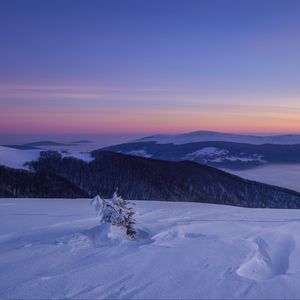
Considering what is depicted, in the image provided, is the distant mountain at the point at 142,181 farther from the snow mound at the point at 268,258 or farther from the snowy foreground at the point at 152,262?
the snow mound at the point at 268,258

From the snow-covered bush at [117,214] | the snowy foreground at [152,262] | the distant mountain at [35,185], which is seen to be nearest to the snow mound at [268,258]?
the snowy foreground at [152,262]

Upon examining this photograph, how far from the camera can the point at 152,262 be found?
6961 millimetres

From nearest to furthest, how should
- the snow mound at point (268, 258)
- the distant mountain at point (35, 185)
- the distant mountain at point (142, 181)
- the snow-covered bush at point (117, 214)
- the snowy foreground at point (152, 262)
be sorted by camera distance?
1. the snowy foreground at point (152, 262)
2. the snow mound at point (268, 258)
3. the snow-covered bush at point (117, 214)
4. the distant mountain at point (35, 185)
5. the distant mountain at point (142, 181)

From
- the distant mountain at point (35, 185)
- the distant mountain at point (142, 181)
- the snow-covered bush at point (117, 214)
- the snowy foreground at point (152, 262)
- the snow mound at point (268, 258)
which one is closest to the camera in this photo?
the snowy foreground at point (152, 262)

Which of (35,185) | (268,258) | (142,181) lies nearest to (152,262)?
(268,258)

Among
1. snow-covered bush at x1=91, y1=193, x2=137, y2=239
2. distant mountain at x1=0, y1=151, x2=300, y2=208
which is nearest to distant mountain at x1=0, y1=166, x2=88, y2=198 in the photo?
distant mountain at x1=0, y1=151, x2=300, y2=208

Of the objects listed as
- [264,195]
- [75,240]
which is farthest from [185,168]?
[75,240]

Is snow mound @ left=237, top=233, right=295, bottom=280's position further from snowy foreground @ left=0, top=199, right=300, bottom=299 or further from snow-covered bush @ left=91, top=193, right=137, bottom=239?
snow-covered bush @ left=91, top=193, right=137, bottom=239

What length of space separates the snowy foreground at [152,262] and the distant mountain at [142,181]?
6052 centimetres

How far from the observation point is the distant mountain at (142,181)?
7606cm

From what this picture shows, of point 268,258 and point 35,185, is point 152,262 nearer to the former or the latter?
point 268,258

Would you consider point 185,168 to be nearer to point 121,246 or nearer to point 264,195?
point 264,195

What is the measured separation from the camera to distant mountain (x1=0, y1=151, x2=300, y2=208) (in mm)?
76062

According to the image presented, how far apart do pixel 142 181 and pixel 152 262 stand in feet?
252
